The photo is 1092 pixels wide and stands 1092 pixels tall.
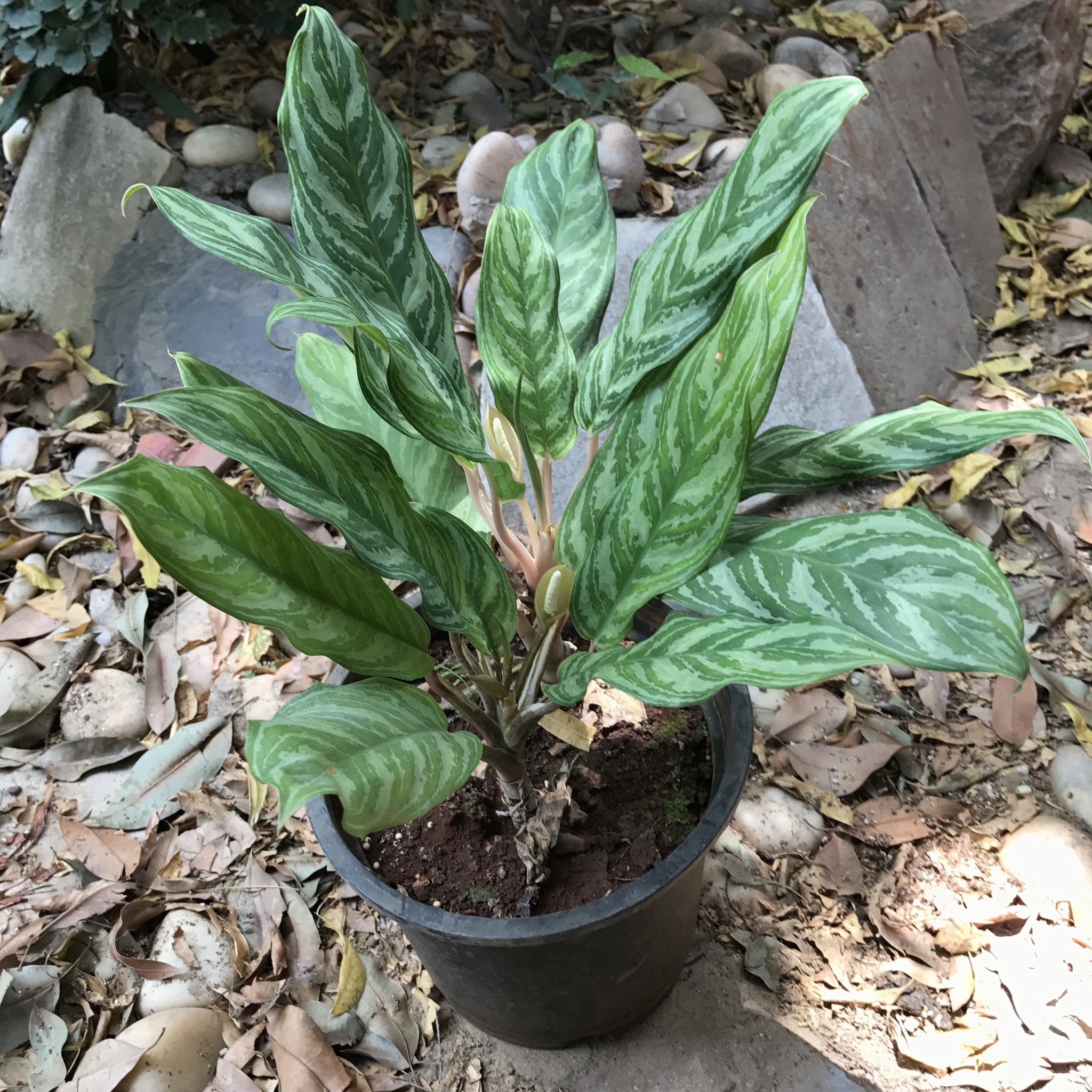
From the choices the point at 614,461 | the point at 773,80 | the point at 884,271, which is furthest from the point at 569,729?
the point at 773,80

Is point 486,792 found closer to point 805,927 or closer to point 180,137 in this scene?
point 805,927

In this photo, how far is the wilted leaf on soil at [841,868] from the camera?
3.60ft

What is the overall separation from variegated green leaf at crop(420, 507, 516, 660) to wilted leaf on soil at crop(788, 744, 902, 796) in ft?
2.12

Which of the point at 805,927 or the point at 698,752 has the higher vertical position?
the point at 698,752

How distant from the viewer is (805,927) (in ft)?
3.50

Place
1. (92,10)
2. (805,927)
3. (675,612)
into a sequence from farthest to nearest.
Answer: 1. (92,10)
2. (805,927)
3. (675,612)

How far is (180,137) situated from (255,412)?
171cm

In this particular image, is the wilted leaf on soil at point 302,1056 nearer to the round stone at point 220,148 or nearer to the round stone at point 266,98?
the round stone at point 220,148

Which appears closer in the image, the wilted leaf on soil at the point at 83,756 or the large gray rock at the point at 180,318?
the wilted leaf on soil at the point at 83,756

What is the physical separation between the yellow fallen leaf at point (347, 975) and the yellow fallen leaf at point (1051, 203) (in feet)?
7.06

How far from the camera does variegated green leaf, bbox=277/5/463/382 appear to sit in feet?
2.13

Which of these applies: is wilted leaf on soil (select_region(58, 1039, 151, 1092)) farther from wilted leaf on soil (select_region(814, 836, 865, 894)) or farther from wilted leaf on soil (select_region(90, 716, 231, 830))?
wilted leaf on soil (select_region(814, 836, 865, 894))

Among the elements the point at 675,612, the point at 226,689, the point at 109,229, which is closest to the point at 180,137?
the point at 109,229

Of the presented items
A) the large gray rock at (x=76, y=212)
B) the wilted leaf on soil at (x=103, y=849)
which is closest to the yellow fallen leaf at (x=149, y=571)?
the wilted leaf on soil at (x=103, y=849)
